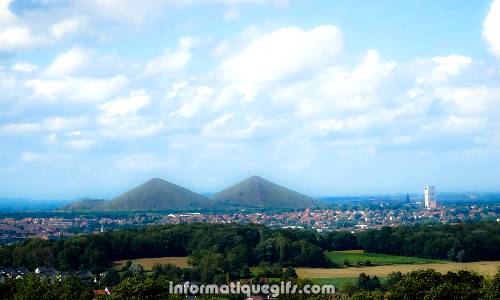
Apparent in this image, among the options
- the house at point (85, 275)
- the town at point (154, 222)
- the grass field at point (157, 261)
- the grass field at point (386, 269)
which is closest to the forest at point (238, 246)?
the grass field at point (157, 261)

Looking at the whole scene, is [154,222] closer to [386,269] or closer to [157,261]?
[157,261]

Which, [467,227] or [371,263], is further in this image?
[467,227]

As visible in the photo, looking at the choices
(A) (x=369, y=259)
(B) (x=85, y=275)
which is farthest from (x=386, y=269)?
(B) (x=85, y=275)

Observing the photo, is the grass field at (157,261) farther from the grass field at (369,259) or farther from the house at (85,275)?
the grass field at (369,259)

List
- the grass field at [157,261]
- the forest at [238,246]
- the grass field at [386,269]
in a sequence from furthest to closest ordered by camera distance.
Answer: the grass field at [157,261] < the forest at [238,246] < the grass field at [386,269]

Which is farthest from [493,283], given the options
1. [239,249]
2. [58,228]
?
[58,228]

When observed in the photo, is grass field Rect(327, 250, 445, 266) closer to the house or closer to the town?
the house

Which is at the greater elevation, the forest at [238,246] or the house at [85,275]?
the forest at [238,246]

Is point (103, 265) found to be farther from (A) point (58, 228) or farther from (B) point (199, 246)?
(A) point (58, 228)
